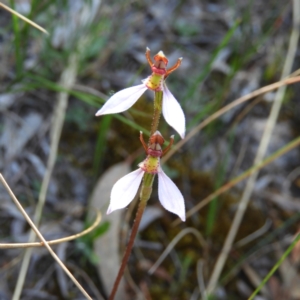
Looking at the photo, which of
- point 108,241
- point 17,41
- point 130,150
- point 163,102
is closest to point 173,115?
point 163,102

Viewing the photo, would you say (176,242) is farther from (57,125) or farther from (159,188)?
(159,188)

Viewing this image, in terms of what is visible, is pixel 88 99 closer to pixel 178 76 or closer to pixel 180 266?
pixel 180 266

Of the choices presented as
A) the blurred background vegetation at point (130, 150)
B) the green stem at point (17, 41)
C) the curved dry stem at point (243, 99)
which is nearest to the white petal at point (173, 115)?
A: the curved dry stem at point (243, 99)

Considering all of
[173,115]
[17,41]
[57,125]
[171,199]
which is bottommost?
[171,199]

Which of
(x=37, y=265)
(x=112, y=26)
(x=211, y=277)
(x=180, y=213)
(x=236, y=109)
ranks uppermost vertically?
(x=112, y=26)

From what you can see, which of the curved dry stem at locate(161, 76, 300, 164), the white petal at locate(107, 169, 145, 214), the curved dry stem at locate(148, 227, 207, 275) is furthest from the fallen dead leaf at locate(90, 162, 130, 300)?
the white petal at locate(107, 169, 145, 214)

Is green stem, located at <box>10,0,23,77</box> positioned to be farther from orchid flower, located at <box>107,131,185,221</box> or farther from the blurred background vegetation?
orchid flower, located at <box>107,131,185,221</box>

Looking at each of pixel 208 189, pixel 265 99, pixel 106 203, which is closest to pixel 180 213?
pixel 106 203
